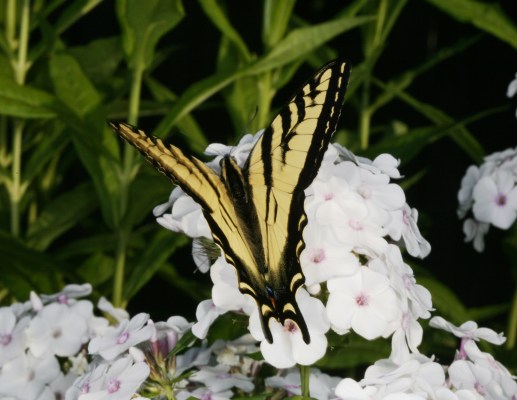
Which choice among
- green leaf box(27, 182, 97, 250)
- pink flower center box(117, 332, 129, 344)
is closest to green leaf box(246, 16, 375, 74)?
green leaf box(27, 182, 97, 250)

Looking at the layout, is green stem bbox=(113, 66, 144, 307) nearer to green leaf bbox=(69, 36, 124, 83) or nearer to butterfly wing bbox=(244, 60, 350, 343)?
green leaf bbox=(69, 36, 124, 83)

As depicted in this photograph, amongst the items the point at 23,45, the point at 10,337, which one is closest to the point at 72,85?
the point at 23,45

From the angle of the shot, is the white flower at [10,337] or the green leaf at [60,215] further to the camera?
the green leaf at [60,215]

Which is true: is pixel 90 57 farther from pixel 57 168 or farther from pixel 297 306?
pixel 297 306

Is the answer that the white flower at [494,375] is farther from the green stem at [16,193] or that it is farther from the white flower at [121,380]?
Answer: the green stem at [16,193]

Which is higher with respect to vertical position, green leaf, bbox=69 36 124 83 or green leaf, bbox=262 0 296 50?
green leaf, bbox=262 0 296 50


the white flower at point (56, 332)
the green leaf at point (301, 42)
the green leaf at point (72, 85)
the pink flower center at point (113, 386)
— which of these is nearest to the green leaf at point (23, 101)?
the green leaf at point (72, 85)
